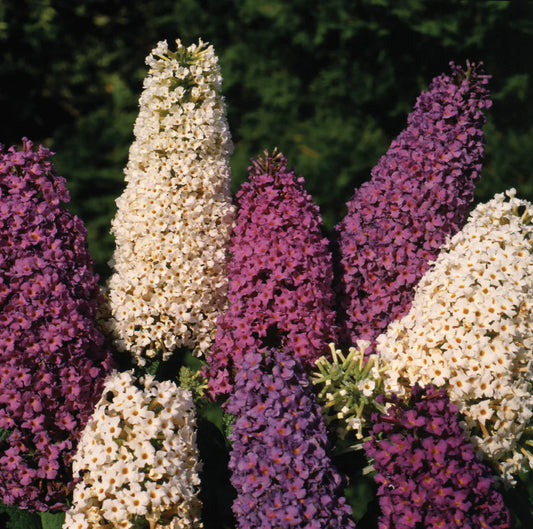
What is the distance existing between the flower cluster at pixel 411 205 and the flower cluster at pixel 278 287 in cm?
16

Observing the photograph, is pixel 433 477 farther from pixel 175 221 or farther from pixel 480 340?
pixel 175 221

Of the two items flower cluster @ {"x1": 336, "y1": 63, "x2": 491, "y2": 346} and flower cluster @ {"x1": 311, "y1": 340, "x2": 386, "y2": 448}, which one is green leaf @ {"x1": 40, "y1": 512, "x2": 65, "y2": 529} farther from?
flower cluster @ {"x1": 336, "y1": 63, "x2": 491, "y2": 346}

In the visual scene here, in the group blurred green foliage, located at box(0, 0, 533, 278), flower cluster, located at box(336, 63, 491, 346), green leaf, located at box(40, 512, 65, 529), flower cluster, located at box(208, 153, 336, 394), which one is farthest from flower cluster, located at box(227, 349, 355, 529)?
blurred green foliage, located at box(0, 0, 533, 278)

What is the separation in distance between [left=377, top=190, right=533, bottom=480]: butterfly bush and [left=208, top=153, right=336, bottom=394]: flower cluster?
27cm

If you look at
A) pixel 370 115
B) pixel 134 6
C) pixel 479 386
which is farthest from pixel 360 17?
pixel 479 386

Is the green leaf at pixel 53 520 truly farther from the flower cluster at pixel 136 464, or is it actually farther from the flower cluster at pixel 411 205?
the flower cluster at pixel 411 205

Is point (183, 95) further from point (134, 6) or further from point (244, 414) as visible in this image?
point (134, 6)

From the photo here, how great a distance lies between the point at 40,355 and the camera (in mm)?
2123

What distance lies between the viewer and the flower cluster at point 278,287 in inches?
90.0

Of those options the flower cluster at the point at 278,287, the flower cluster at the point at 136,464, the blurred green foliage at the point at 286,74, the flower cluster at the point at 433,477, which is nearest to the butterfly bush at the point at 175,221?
the flower cluster at the point at 278,287

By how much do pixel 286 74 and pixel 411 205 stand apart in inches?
167

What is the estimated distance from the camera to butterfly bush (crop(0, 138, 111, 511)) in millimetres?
2094

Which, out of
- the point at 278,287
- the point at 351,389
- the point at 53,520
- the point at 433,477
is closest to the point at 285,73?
the point at 278,287

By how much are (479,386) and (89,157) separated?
5330 millimetres
